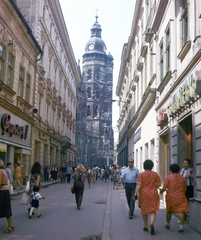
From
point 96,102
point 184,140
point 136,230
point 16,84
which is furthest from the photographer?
point 96,102

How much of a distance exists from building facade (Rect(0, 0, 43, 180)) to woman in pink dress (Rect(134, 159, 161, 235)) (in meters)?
10.7

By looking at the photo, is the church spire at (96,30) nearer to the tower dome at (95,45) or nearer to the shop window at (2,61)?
the tower dome at (95,45)

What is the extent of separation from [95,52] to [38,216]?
9929cm

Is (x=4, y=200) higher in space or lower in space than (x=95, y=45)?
lower

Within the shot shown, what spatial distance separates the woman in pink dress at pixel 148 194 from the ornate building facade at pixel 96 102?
3480 inches

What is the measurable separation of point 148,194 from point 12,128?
12522 mm

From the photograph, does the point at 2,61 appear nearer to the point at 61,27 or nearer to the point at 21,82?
the point at 21,82

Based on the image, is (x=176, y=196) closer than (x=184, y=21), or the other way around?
(x=176, y=196)

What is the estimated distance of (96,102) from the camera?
103625mm

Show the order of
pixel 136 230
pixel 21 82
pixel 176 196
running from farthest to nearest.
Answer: pixel 21 82 < pixel 136 230 < pixel 176 196

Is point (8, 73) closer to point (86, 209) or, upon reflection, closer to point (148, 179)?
point (86, 209)

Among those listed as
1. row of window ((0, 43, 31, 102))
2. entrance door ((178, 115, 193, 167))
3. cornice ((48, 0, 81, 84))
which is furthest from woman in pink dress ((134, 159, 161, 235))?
cornice ((48, 0, 81, 84))

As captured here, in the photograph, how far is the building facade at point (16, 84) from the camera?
57.9ft

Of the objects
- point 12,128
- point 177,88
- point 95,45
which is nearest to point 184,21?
point 177,88
